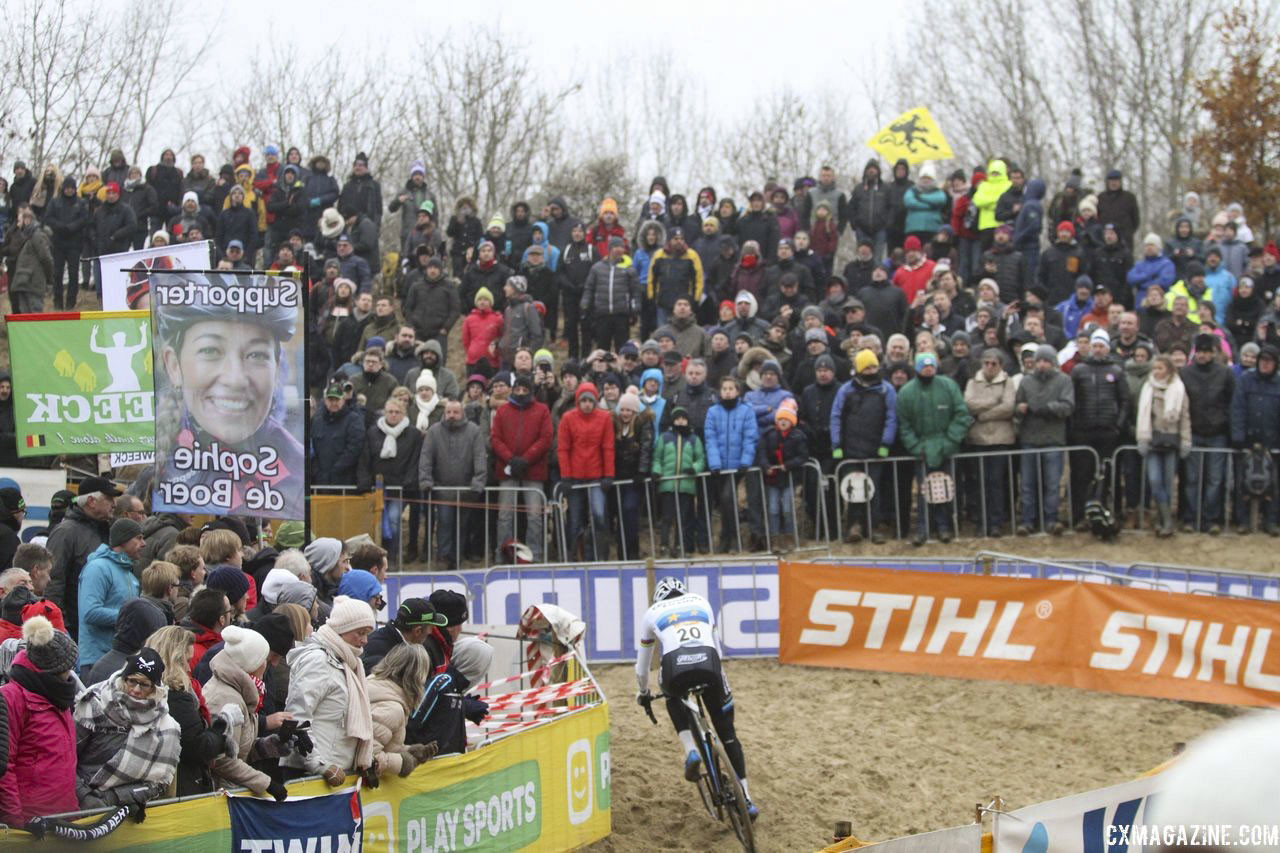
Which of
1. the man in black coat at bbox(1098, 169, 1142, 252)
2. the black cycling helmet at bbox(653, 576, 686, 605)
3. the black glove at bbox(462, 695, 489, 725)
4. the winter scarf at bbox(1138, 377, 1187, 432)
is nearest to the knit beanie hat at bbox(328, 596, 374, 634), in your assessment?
the black glove at bbox(462, 695, 489, 725)

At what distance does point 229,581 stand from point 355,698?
1.08 m

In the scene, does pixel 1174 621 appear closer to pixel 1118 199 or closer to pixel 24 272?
pixel 1118 199

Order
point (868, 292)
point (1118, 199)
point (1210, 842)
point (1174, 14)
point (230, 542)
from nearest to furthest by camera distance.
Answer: point (1210, 842) → point (230, 542) → point (868, 292) → point (1118, 199) → point (1174, 14)

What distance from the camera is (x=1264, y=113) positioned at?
89.2ft

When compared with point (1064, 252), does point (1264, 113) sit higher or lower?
higher

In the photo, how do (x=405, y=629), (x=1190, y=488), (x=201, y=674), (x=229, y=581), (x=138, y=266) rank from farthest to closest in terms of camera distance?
1. (x=1190, y=488)
2. (x=138, y=266)
3. (x=405, y=629)
4. (x=229, y=581)
5. (x=201, y=674)

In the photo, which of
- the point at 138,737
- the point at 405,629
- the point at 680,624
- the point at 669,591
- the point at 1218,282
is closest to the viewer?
the point at 138,737

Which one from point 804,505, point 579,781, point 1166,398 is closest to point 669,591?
point 579,781

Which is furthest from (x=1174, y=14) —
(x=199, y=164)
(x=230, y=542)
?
(x=230, y=542)

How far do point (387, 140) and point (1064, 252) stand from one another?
24369 millimetres

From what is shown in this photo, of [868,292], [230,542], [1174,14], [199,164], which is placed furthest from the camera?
[1174,14]

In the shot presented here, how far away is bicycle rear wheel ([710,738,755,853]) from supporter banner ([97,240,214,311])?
6.69m

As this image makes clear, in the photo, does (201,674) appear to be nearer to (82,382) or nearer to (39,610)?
(39,610)

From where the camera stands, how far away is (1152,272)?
20.2 m
